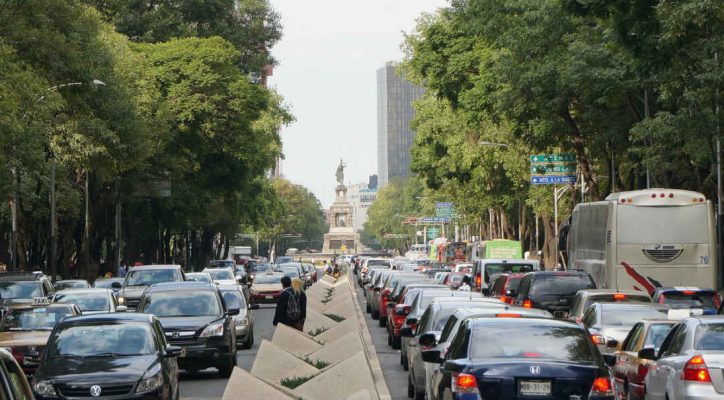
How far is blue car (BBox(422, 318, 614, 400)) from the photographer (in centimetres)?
1289

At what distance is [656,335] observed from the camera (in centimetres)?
1875

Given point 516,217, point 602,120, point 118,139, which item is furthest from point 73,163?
point 516,217

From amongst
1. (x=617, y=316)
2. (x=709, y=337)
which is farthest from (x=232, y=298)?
(x=709, y=337)

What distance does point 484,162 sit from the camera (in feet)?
234

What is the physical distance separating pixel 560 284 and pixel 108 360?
15.9 metres

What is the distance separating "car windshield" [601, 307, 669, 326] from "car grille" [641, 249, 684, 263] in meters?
11.9

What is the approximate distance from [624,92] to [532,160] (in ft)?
54.9

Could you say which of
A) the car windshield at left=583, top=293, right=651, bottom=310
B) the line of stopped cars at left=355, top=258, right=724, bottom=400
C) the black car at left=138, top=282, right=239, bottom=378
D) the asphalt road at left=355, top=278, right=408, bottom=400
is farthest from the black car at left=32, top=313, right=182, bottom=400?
the car windshield at left=583, top=293, right=651, bottom=310

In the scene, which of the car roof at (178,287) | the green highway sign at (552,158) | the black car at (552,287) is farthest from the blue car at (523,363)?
the green highway sign at (552,158)

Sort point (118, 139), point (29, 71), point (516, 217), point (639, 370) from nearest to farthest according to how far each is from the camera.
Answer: point (639, 370), point (29, 71), point (118, 139), point (516, 217)

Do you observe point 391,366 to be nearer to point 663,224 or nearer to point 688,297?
point 688,297

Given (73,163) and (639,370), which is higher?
(73,163)

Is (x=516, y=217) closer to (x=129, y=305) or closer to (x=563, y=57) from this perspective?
(x=563, y=57)

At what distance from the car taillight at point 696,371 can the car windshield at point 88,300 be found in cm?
1854
